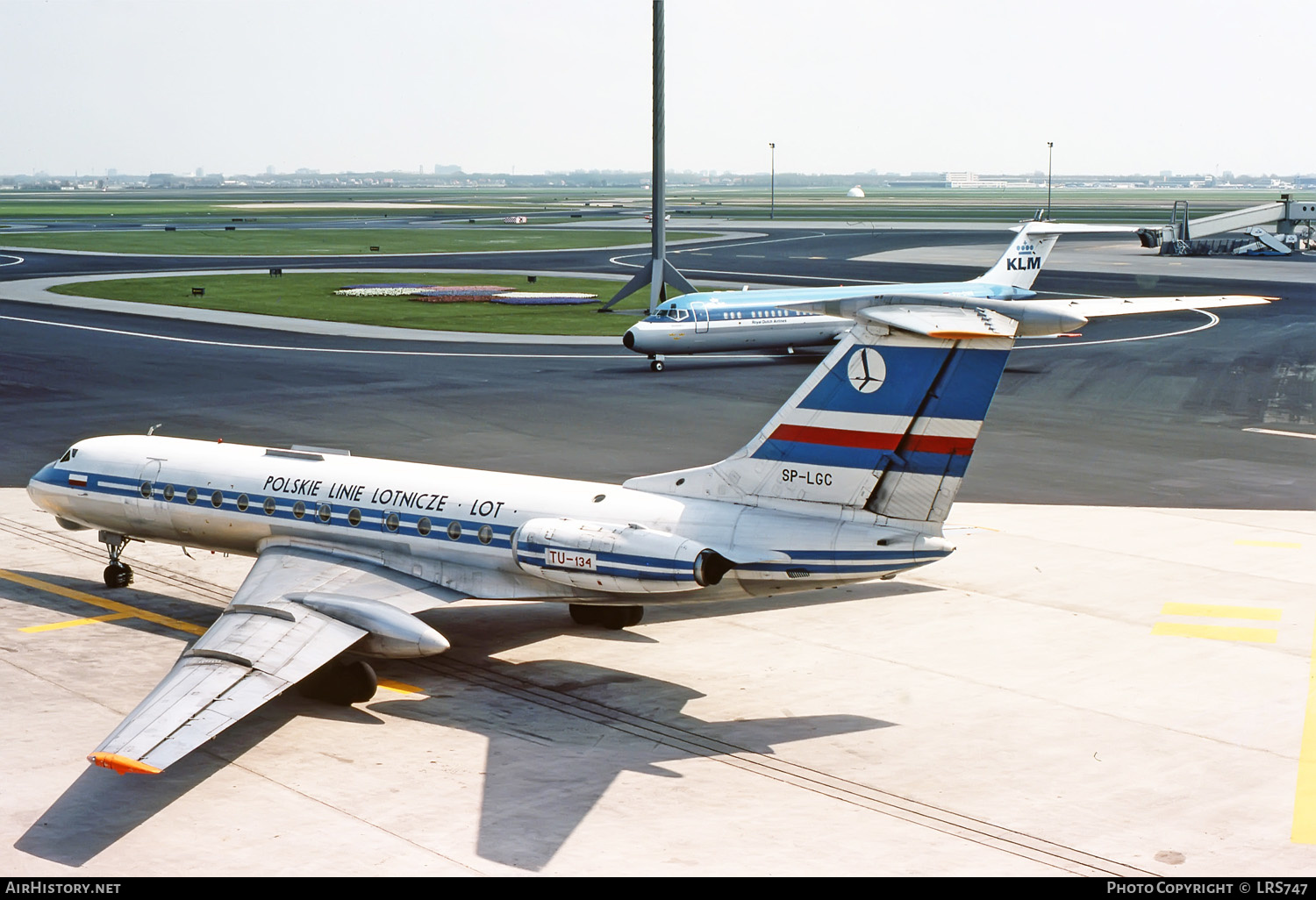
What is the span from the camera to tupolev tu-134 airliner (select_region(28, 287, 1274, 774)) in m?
17.9

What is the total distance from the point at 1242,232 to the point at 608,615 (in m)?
118

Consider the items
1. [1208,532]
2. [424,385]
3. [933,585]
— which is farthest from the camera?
[424,385]

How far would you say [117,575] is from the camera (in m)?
25.7

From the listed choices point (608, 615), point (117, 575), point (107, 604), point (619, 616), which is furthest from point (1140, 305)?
point (117, 575)

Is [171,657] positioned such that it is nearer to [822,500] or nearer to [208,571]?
[208,571]

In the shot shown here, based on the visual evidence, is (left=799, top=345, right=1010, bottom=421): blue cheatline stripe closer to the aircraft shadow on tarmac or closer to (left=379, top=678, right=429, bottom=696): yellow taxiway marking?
the aircraft shadow on tarmac

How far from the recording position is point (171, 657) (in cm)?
2172

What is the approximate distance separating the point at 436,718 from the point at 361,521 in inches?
165

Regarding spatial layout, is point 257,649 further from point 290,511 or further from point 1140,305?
point 1140,305

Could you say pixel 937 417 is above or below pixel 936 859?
above

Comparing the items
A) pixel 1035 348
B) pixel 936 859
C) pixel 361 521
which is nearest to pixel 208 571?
pixel 361 521

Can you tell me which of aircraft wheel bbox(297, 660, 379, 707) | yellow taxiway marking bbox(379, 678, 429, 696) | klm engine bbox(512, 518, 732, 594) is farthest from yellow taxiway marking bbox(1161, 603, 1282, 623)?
aircraft wheel bbox(297, 660, 379, 707)

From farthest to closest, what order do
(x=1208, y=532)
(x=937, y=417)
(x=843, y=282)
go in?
(x=843, y=282), (x=1208, y=532), (x=937, y=417)

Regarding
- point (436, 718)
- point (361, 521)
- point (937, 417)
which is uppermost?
point (937, 417)
